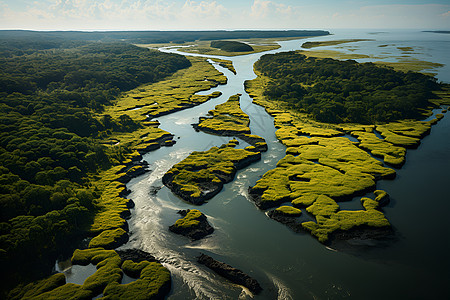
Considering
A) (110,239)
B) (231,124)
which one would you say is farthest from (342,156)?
(110,239)

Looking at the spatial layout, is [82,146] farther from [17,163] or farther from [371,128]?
[371,128]

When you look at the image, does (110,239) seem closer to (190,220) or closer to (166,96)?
(190,220)

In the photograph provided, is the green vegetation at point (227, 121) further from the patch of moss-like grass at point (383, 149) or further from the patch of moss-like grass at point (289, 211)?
the patch of moss-like grass at point (289, 211)

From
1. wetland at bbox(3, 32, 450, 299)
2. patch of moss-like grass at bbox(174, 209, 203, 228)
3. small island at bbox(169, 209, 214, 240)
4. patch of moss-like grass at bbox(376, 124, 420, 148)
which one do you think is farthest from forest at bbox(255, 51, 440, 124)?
small island at bbox(169, 209, 214, 240)

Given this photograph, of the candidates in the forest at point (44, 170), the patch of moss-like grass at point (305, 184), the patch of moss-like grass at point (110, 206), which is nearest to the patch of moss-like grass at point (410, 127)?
the patch of moss-like grass at point (305, 184)

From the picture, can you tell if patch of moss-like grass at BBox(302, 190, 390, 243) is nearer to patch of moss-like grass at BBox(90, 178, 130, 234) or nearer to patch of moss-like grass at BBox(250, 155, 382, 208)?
patch of moss-like grass at BBox(250, 155, 382, 208)
